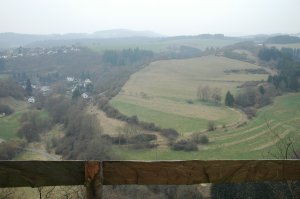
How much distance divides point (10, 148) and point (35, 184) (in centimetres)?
3221

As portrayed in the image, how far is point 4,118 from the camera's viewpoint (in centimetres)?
4641

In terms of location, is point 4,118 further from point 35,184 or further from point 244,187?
point 35,184

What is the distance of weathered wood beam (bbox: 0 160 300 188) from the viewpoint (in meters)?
2.41

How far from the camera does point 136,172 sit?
2.49m

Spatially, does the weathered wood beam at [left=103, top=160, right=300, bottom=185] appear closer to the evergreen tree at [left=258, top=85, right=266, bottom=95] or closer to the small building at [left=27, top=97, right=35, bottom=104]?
the evergreen tree at [left=258, top=85, right=266, bottom=95]

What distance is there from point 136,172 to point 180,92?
52778 mm

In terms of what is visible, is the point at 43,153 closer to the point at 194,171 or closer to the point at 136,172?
the point at 136,172

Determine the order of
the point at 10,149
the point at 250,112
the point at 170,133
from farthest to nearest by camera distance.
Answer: the point at 250,112 < the point at 170,133 < the point at 10,149

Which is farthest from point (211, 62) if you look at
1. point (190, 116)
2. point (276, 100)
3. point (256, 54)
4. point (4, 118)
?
point (4, 118)

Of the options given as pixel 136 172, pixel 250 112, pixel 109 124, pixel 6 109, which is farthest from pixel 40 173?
pixel 6 109

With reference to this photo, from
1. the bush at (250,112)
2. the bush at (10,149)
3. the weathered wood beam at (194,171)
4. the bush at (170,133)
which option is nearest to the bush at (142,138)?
the bush at (170,133)

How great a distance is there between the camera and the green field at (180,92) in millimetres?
A: 40425

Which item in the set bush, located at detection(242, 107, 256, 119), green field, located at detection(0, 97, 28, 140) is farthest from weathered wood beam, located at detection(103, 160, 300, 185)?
bush, located at detection(242, 107, 256, 119)

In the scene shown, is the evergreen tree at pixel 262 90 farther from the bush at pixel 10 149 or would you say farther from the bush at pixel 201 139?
the bush at pixel 10 149
